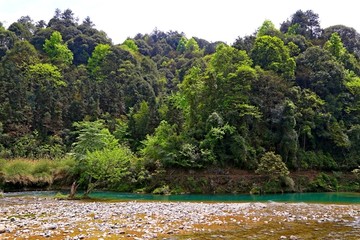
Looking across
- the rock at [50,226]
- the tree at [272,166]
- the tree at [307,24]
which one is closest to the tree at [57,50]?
the tree at [307,24]

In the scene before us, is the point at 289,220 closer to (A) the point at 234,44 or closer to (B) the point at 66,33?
(A) the point at 234,44

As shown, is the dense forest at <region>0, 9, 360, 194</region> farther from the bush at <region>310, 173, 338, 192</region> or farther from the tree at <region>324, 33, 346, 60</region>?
the bush at <region>310, 173, 338, 192</region>

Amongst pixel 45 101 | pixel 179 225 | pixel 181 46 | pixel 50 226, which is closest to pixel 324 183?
pixel 179 225

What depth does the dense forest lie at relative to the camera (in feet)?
149

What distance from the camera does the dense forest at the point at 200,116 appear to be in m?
45.5

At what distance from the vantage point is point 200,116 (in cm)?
5244

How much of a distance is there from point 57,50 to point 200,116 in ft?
177

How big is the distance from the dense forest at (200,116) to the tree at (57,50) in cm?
616

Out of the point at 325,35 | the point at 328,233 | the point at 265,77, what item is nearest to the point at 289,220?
the point at 328,233

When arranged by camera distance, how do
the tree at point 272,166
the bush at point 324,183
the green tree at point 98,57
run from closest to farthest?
1. the tree at point 272,166
2. the bush at point 324,183
3. the green tree at point 98,57

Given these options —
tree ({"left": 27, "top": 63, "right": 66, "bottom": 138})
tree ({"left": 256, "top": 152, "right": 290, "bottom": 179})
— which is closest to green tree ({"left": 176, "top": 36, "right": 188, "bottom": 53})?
tree ({"left": 27, "top": 63, "right": 66, "bottom": 138})

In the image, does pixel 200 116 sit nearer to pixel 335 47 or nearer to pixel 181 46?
pixel 335 47

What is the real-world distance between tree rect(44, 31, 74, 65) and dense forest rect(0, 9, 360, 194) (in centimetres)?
616

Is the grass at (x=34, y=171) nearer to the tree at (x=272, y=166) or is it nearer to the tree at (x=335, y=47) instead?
the tree at (x=272, y=166)
